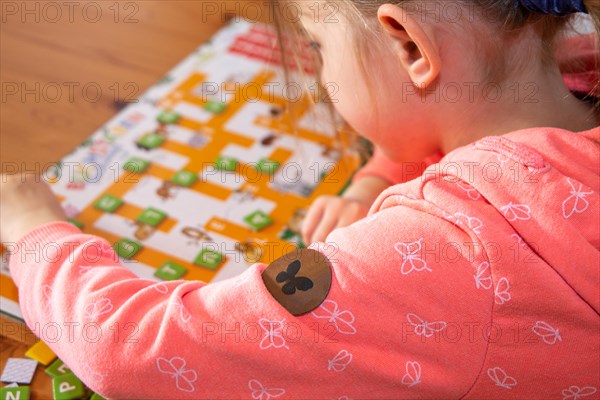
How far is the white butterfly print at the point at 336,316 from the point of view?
537 millimetres

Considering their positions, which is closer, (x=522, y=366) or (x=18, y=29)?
(x=522, y=366)

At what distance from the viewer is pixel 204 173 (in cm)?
86

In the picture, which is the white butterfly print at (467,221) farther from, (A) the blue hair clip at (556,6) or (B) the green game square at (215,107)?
(B) the green game square at (215,107)

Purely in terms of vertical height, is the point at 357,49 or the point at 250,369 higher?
the point at 357,49

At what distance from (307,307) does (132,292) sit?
0.51 feet

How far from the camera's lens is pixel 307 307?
1.77 feet

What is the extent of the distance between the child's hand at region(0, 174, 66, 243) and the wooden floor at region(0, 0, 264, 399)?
11 cm

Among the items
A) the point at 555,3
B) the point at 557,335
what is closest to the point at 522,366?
the point at 557,335

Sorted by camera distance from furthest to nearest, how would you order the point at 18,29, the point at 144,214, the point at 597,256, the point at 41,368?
the point at 18,29 < the point at 144,214 < the point at 41,368 < the point at 597,256

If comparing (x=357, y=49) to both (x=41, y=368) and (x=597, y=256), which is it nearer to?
(x=597, y=256)

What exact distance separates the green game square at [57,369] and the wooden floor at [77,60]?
267 mm

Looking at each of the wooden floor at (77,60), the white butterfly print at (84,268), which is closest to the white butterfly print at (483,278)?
the white butterfly print at (84,268)

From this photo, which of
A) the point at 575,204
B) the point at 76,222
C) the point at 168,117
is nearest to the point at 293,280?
the point at 575,204

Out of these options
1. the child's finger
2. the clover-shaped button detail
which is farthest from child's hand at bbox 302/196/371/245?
the clover-shaped button detail
